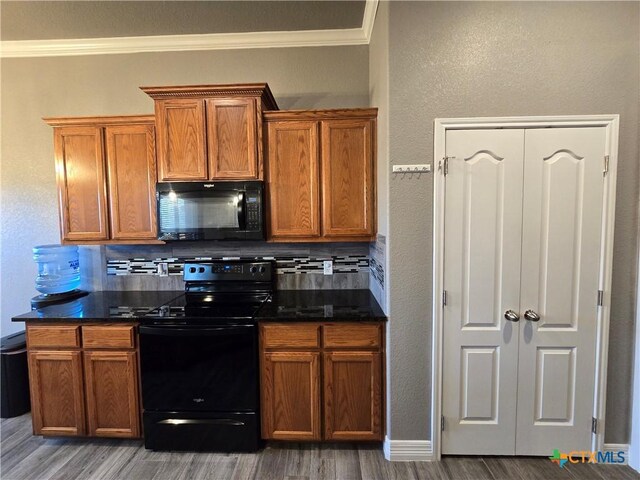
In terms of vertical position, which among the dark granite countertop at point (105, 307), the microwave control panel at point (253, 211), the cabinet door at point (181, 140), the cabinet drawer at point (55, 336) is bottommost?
the cabinet drawer at point (55, 336)

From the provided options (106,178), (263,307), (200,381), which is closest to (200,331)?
(200,381)

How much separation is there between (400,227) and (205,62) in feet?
7.18

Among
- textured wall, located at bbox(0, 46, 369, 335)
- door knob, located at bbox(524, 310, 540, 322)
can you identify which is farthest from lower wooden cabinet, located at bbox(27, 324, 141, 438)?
door knob, located at bbox(524, 310, 540, 322)

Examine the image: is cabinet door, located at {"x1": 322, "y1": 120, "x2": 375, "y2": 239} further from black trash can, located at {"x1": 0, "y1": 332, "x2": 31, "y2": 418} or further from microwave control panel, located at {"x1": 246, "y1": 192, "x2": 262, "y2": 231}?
black trash can, located at {"x1": 0, "y1": 332, "x2": 31, "y2": 418}

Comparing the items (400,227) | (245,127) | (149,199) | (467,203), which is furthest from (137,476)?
(467,203)

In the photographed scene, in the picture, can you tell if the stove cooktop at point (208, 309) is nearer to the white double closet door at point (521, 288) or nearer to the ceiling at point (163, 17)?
the white double closet door at point (521, 288)

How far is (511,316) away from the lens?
1870mm

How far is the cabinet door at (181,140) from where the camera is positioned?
2.20m

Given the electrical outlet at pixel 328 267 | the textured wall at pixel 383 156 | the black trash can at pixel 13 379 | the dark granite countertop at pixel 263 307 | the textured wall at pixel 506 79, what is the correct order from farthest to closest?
1. the electrical outlet at pixel 328 267
2. the black trash can at pixel 13 379
3. the dark granite countertop at pixel 263 307
4. the textured wall at pixel 383 156
5. the textured wall at pixel 506 79

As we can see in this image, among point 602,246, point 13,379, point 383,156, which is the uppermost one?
point 383,156

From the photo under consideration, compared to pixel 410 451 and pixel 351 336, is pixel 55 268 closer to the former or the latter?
pixel 351 336

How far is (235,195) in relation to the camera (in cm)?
221

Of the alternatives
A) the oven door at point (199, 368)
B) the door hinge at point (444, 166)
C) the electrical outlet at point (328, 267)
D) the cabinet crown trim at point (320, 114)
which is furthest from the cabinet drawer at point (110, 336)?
the door hinge at point (444, 166)

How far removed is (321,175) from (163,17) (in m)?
1.70
